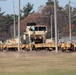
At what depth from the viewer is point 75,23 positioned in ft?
416

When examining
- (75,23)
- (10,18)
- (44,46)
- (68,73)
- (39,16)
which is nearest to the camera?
(68,73)

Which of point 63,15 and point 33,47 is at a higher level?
point 63,15

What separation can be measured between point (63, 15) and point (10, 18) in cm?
2818

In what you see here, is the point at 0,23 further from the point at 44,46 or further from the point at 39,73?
the point at 39,73

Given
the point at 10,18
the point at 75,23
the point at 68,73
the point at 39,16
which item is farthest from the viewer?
the point at 10,18

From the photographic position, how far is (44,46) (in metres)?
59.8

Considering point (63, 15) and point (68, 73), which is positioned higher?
point (63, 15)

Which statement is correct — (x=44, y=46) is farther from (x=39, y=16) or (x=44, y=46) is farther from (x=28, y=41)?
(x=39, y=16)

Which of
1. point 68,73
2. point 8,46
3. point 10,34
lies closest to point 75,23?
point 10,34

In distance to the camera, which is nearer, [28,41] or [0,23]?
[28,41]

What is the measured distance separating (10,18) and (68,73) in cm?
14324

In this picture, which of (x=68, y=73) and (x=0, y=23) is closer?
(x=68, y=73)

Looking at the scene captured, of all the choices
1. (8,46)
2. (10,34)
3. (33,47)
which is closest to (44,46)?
(33,47)

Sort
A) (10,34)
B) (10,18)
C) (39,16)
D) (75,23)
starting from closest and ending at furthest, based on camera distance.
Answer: (75,23) < (39,16) < (10,34) < (10,18)
